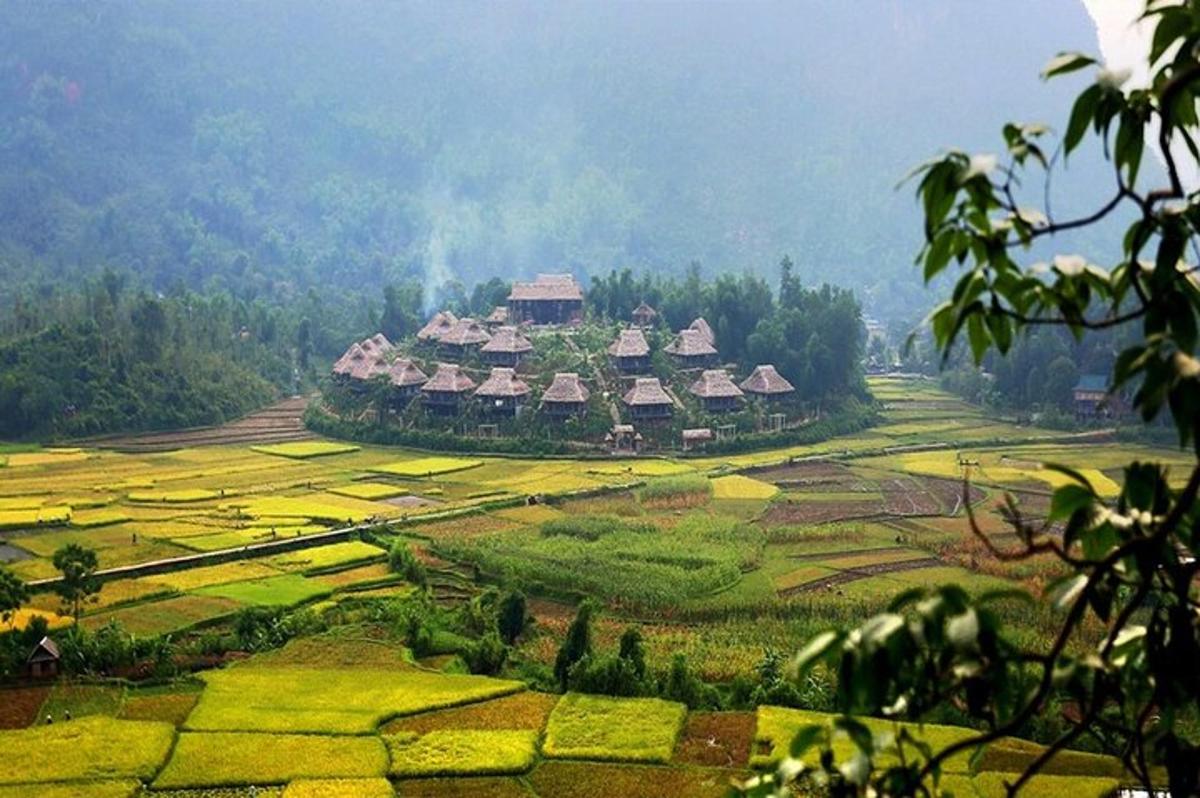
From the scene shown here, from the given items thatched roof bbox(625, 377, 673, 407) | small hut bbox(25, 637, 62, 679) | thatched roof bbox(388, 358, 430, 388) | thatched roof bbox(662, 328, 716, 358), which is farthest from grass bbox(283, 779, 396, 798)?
thatched roof bbox(662, 328, 716, 358)

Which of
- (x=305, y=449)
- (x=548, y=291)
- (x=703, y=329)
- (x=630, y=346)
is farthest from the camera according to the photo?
(x=548, y=291)

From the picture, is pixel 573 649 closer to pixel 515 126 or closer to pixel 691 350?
pixel 691 350

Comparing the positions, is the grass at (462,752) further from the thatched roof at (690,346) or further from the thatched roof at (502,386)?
the thatched roof at (690,346)

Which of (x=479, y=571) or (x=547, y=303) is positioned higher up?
(x=547, y=303)

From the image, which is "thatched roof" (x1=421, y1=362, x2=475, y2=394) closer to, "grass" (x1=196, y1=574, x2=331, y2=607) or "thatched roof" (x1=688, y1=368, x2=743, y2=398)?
"thatched roof" (x1=688, y1=368, x2=743, y2=398)

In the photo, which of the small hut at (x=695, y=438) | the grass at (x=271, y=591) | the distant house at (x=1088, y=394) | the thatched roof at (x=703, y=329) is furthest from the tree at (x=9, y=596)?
the distant house at (x=1088, y=394)

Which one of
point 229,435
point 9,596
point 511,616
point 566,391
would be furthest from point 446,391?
point 9,596

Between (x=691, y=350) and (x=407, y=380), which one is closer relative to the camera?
(x=407, y=380)

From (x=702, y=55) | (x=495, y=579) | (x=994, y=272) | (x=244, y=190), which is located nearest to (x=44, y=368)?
(x=495, y=579)

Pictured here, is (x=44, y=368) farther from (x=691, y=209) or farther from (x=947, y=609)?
(x=691, y=209)
